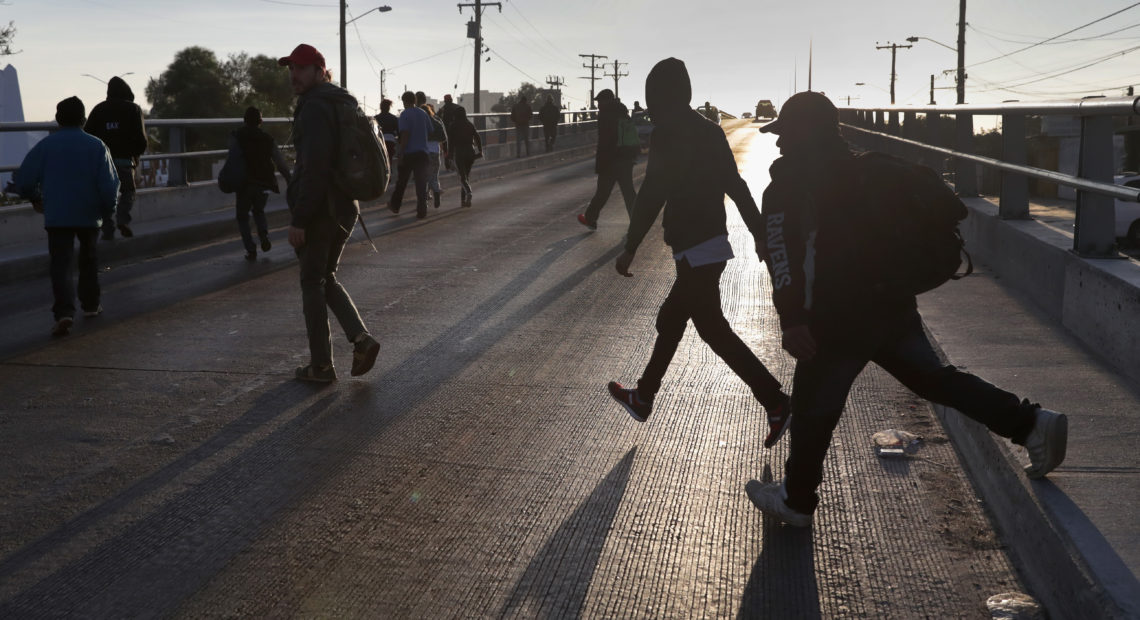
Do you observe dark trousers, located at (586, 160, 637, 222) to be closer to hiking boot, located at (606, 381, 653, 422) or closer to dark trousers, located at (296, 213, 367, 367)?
dark trousers, located at (296, 213, 367, 367)

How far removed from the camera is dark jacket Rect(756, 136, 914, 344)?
405 centimetres

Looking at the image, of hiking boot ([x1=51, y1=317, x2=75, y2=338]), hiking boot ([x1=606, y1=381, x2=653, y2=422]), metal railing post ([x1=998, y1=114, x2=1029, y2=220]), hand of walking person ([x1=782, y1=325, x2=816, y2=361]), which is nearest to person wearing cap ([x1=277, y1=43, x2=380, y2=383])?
hiking boot ([x1=606, y1=381, x2=653, y2=422])

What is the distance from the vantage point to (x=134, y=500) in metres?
4.88

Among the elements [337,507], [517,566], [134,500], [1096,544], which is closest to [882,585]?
[1096,544]

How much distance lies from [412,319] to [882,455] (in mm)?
4573

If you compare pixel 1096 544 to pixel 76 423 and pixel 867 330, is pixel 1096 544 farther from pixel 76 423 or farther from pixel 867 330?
pixel 76 423

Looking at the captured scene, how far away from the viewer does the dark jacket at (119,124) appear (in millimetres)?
13117

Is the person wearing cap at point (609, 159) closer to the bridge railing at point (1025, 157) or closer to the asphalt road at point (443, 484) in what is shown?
the bridge railing at point (1025, 157)

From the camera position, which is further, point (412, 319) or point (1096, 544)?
point (412, 319)

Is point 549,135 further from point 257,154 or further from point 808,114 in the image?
point 808,114

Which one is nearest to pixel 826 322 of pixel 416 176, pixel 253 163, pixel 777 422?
pixel 777 422

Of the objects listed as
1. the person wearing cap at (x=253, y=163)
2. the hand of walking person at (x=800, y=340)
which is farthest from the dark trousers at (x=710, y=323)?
the person wearing cap at (x=253, y=163)

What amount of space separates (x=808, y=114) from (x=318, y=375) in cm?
385

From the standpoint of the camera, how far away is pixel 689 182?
557 centimetres
